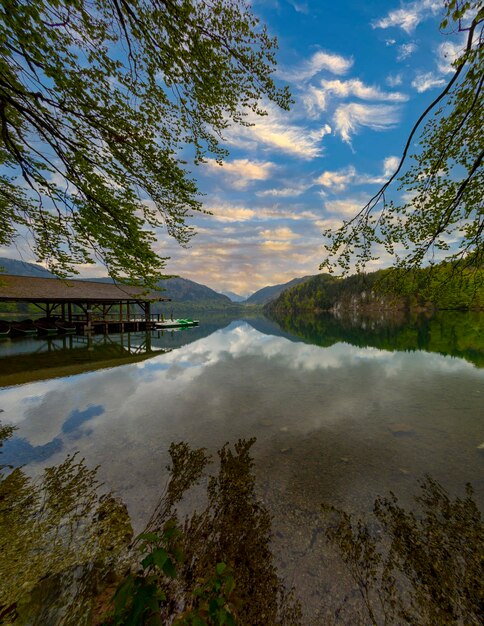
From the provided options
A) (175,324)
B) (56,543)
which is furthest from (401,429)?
(175,324)

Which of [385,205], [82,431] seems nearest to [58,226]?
[82,431]

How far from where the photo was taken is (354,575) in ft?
11.2

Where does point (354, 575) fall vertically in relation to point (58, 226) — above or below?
below

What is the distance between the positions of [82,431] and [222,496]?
17.8 ft

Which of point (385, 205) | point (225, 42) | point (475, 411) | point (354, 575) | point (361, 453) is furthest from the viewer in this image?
point (475, 411)

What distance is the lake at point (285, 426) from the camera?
5004 mm

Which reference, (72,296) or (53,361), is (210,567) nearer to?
(53,361)

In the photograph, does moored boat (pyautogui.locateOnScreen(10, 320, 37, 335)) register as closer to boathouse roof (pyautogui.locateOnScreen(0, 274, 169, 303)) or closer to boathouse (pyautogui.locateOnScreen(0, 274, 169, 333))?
boathouse (pyautogui.locateOnScreen(0, 274, 169, 333))

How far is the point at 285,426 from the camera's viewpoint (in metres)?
8.29

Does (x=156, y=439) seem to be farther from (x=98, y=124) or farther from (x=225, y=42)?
(x=225, y=42)

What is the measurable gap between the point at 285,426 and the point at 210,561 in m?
5.12

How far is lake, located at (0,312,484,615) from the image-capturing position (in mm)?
5004

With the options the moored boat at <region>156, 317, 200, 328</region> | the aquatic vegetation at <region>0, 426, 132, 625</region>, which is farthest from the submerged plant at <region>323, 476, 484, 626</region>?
the moored boat at <region>156, 317, 200, 328</region>

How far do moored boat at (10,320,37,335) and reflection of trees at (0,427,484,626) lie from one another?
122 ft
